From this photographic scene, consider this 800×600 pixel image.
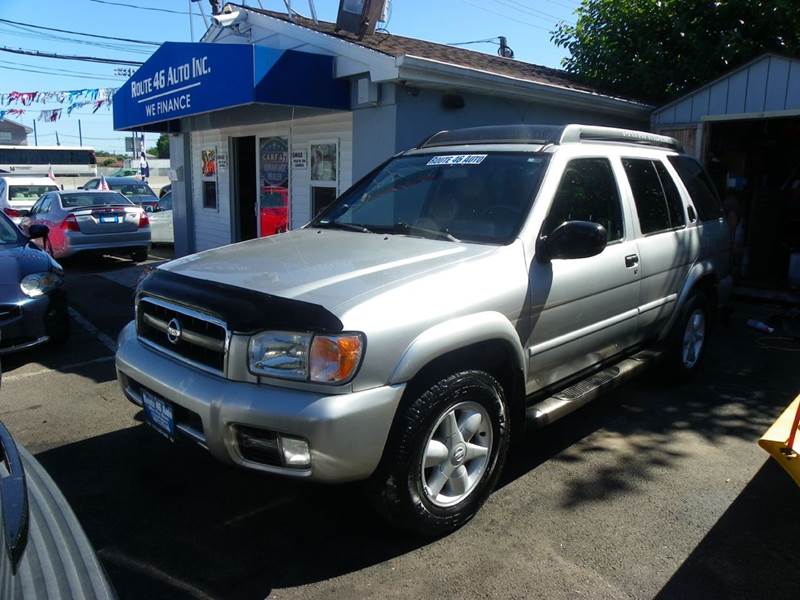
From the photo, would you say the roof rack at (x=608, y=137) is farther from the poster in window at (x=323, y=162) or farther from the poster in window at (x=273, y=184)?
the poster in window at (x=273, y=184)

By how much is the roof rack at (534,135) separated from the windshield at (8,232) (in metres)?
4.68

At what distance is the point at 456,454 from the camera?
3064 millimetres

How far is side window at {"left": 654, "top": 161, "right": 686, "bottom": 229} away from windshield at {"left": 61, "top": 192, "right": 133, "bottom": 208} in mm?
11371

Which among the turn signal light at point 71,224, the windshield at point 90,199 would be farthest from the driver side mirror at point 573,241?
the windshield at point 90,199

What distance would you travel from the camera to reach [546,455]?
13.3ft

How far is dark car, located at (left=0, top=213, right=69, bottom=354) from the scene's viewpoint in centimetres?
572

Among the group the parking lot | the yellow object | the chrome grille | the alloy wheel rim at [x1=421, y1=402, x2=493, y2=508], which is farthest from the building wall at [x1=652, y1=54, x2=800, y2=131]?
the chrome grille

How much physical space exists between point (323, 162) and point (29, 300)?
14.7ft

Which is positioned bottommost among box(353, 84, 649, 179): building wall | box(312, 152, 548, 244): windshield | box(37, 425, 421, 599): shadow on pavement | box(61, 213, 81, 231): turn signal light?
box(37, 425, 421, 599): shadow on pavement

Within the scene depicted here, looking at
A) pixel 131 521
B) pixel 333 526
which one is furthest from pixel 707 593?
pixel 131 521

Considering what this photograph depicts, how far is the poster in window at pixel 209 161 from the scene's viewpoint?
11.8 metres

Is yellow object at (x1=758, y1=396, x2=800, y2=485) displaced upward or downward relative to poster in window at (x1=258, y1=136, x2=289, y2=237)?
downward

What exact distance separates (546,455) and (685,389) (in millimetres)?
1946

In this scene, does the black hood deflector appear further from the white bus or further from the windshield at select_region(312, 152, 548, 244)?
the white bus
